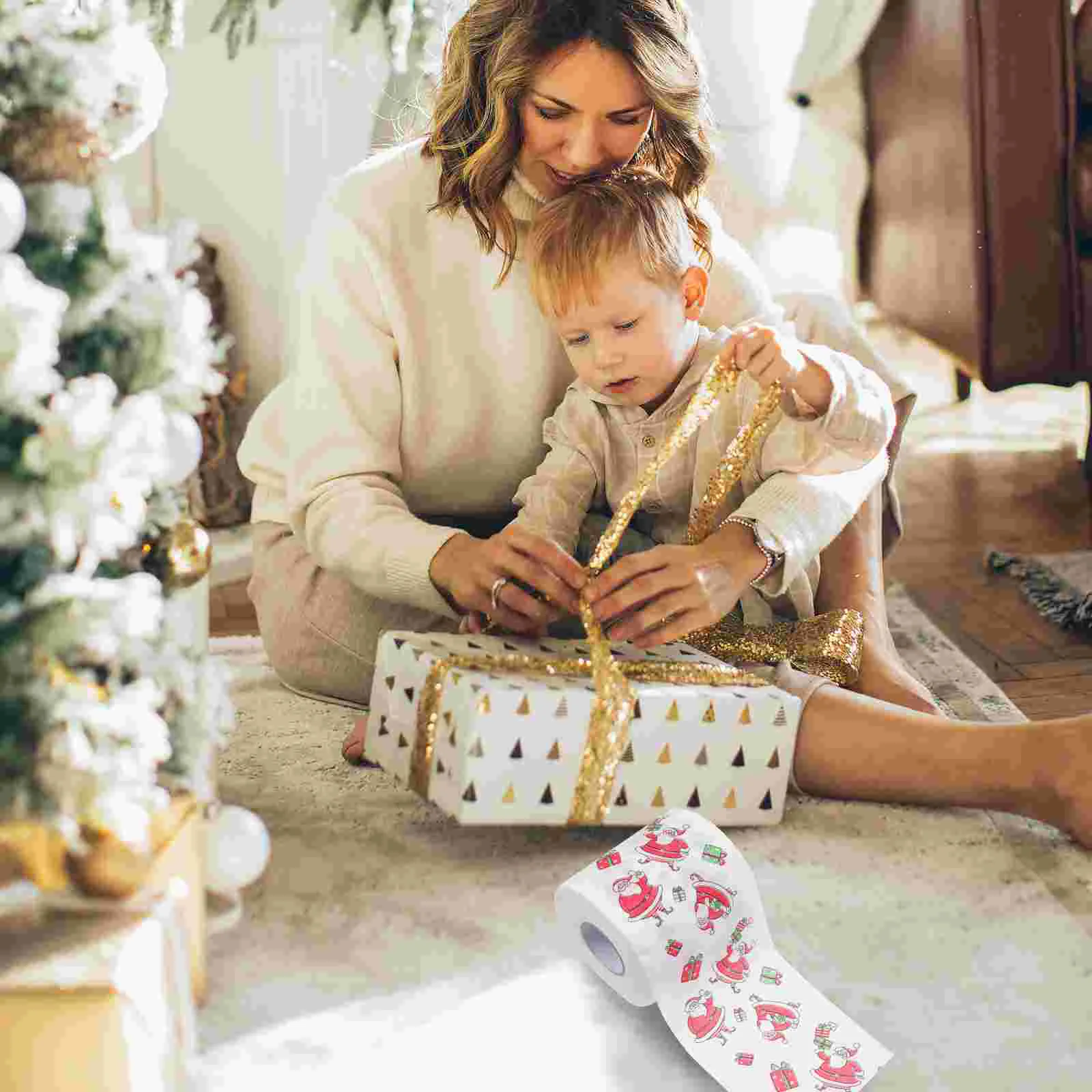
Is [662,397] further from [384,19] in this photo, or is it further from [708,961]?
[384,19]

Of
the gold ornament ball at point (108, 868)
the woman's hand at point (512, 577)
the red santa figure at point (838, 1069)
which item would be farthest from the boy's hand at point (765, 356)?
the gold ornament ball at point (108, 868)

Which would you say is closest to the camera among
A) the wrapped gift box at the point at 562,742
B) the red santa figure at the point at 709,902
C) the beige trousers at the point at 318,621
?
the red santa figure at the point at 709,902

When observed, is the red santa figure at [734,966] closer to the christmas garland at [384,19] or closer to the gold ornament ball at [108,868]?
the gold ornament ball at [108,868]

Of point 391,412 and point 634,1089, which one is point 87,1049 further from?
point 391,412

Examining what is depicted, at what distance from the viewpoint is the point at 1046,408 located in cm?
318

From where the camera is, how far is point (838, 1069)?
1005 millimetres

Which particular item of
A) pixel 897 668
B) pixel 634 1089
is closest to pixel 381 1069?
pixel 634 1089

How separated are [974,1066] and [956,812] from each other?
396 mm

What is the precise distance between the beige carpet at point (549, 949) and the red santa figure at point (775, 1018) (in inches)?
2.2

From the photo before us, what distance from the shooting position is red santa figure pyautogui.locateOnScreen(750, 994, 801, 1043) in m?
1.04

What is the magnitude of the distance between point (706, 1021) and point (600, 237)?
743 millimetres

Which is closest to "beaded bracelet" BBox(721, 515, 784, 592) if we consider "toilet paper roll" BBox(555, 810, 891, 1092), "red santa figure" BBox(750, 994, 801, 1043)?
"toilet paper roll" BBox(555, 810, 891, 1092)

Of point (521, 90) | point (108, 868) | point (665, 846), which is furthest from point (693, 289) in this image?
point (108, 868)

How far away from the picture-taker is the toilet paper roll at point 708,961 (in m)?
1.02
